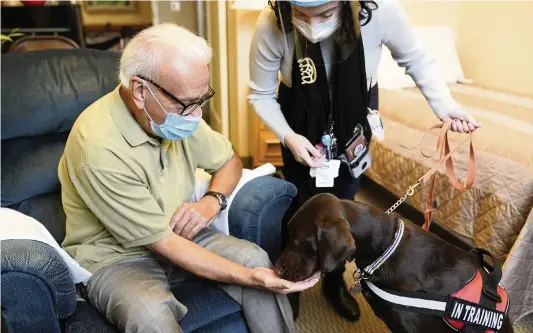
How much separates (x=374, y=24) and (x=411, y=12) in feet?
8.25

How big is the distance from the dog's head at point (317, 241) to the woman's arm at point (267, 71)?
44cm

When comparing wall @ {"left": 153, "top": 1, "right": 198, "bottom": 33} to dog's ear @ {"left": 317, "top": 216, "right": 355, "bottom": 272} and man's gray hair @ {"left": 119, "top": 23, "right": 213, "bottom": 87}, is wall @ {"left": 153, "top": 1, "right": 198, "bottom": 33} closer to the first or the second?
man's gray hair @ {"left": 119, "top": 23, "right": 213, "bottom": 87}

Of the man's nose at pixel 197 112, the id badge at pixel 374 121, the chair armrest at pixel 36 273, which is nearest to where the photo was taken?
the chair armrest at pixel 36 273

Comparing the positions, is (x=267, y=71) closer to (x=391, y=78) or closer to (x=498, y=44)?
(x=391, y=78)

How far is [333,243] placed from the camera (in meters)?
1.13

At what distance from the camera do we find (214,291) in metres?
1.36

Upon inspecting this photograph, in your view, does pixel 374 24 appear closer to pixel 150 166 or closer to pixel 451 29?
pixel 150 166

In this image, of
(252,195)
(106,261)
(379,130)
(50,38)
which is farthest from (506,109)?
(50,38)

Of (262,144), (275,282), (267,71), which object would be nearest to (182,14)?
(262,144)

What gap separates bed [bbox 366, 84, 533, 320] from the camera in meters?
1.75

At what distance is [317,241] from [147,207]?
468 mm

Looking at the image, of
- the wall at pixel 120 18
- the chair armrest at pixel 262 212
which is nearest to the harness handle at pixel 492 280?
the chair armrest at pixel 262 212

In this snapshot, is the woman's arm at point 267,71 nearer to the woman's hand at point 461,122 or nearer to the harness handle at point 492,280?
the woman's hand at point 461,122

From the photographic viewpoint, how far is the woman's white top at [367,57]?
1488 mm
